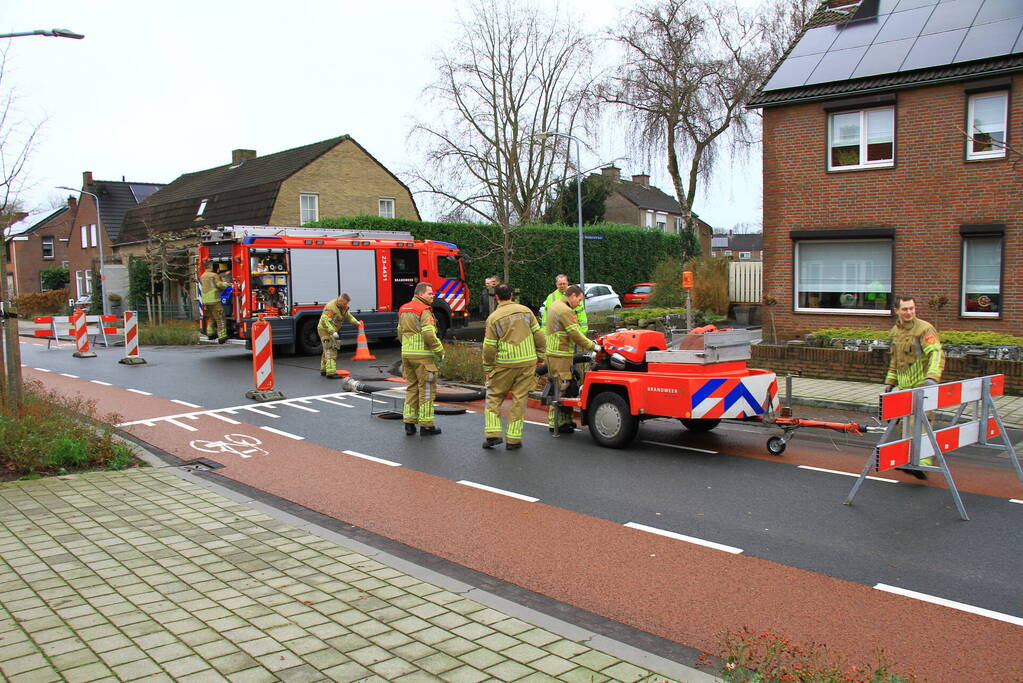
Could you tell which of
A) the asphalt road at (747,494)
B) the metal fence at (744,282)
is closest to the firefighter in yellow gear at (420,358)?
the asphalt road at (747,494)

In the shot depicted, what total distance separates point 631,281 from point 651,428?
100ft

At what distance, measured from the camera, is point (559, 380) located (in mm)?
10109

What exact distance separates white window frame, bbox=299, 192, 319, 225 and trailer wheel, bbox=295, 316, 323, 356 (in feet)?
55.9

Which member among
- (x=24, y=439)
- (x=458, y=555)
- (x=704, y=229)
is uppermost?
(x=704, y=229)

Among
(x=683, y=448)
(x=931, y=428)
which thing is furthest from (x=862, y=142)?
(x=931, y=428)

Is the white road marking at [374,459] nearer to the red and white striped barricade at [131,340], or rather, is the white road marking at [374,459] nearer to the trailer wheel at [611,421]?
the trailer wheel at [611,421]

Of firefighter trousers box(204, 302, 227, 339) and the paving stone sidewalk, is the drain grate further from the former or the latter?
firefighter trousers box(204, 302, 227, 339)

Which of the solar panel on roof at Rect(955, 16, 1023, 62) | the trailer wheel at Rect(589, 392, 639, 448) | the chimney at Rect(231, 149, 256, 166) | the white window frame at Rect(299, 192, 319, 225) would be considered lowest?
the trailer wheel at Rect(589, 392, 639, 448)

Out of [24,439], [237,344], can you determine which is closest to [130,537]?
[24,439]

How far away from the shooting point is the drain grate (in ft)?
27.7

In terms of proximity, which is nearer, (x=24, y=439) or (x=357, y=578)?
(x=357, y=578)

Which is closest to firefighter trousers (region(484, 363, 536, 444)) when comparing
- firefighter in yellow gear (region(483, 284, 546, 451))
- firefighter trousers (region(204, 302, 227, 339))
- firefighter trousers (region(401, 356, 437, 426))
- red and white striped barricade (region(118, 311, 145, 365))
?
firefighter in yellow gear (region(483, 284, 546, 451))

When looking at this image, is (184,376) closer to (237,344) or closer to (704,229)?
(237,344)

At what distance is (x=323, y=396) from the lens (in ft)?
43.8
